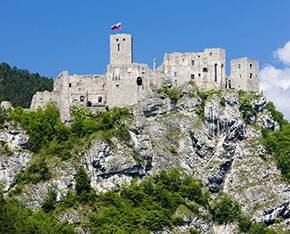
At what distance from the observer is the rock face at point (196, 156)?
89.9m

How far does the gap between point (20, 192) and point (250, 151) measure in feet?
107

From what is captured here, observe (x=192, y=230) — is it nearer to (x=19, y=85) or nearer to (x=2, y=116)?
(x=2, y=116)

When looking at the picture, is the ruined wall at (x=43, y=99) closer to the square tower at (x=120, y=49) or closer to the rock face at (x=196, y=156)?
the square tower at (x=120, y=49)

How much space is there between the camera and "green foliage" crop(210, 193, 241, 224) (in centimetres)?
9125

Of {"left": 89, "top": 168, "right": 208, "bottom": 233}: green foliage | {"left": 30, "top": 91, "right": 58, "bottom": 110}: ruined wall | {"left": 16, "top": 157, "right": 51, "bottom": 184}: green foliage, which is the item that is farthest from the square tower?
{"left": 16, "top": 157, "right": 51, "bottom": 184}: green foliage

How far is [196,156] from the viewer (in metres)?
95.1

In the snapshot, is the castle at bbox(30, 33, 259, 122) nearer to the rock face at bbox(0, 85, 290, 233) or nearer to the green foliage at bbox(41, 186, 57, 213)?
the rock face at bbox(0, 85, 290, 233)

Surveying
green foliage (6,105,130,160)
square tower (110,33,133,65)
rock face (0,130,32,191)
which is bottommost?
rock face (0,130,32,191)

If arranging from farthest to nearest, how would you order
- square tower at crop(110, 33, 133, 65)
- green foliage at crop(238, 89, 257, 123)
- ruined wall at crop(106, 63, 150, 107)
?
1. square tower at crop(110, 33, 133, 65)
2. green foliage at crop(238, 89, 257, 123)
3. ruined wall at crop(106, 63, 150, 107)

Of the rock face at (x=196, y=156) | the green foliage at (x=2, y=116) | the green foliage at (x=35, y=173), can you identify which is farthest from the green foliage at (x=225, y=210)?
the green foliage at (x=2, y=116)

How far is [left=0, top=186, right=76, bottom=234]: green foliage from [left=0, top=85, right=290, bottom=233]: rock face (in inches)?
185

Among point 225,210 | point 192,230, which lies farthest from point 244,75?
point 192,230

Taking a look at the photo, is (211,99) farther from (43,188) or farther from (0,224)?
(0,224)

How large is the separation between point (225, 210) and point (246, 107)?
55.1ft
